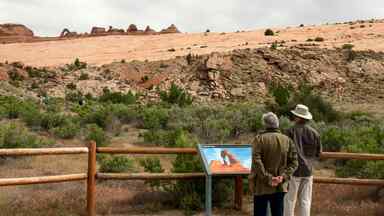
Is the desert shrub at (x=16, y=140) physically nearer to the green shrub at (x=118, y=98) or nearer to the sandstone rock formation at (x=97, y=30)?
the green shrub at (x=118, y=98)

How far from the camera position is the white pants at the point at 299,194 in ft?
25.8

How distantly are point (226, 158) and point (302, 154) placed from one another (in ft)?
4.50

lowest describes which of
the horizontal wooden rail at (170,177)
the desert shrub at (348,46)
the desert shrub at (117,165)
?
the desert shrub at (117,165)

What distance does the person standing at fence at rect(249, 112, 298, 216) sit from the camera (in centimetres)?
703

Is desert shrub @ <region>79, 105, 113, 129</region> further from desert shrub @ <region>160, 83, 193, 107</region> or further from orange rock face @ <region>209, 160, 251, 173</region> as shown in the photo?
orange rock face @ <region>209, 160, 251, 173</region>

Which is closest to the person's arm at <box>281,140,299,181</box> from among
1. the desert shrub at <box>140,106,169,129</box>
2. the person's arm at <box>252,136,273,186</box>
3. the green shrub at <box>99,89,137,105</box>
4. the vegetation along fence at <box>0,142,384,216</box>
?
the person's arm at <box>252,136,273,186</box>

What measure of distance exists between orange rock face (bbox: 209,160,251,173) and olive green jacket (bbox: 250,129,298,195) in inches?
54.4

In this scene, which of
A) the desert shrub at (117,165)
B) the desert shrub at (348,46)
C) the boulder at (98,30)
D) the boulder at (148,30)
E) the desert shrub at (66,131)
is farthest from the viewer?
the boulder at (98,30)

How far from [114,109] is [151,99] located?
41.9 ft

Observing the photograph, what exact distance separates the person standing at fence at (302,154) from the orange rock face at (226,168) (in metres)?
0.91

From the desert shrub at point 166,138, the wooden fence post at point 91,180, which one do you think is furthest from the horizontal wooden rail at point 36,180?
the desert shrub at point 166,138

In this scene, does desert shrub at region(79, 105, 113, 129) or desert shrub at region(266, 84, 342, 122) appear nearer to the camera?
desert shrub at region(79, 105, 113, 129)

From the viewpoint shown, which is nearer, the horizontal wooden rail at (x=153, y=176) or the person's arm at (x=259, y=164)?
the person's arm at (x=259, y=164)

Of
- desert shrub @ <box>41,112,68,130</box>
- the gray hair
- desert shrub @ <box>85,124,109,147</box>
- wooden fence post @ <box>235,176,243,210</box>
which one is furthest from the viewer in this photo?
desert shrub @ <box>41,112,68,130</box>
